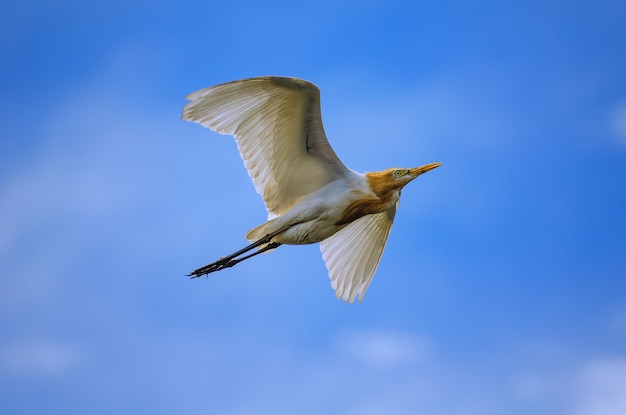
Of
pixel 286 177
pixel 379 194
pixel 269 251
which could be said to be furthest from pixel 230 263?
pixel 379 194

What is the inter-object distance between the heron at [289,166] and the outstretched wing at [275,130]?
0.5 inches

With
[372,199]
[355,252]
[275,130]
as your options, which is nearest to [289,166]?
[275,130]

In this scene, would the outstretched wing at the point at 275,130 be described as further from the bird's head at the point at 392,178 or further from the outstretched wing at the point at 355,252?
the outstretched wing at the point at 355,252

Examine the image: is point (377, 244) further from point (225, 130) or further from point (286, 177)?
point (225, 130)

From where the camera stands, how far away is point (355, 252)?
47.1ft

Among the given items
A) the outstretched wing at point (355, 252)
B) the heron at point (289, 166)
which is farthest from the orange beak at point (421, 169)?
the outstretched wing at point (355, 252)

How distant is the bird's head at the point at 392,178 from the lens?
12828 millimetres

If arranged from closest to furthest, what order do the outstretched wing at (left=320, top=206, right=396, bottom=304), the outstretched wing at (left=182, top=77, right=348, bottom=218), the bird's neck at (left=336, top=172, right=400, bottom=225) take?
the outstretched wing at (left=182, top=77, right=348, bottom=218) < the bird's neck at (left=336, top=172, right=400, bottom=225) < the outstretched wing at (left=320, top=206, right=396, bottom=304)

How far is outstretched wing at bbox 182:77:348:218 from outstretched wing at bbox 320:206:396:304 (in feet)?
5.05

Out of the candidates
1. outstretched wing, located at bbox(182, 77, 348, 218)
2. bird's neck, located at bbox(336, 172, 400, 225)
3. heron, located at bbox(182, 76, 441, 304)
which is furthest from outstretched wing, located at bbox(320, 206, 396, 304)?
outstretched wing, located at bbox(182, 77, 348, 218)

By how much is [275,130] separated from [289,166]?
59 cm

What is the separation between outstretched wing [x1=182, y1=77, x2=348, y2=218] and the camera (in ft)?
39.4

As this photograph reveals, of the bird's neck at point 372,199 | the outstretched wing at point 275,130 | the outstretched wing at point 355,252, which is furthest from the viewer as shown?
the outstretched wing at point 355,252

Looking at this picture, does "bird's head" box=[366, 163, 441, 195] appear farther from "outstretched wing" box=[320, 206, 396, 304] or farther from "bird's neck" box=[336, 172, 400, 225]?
"outstretched wing" box=[320, 206, 396, 304]
